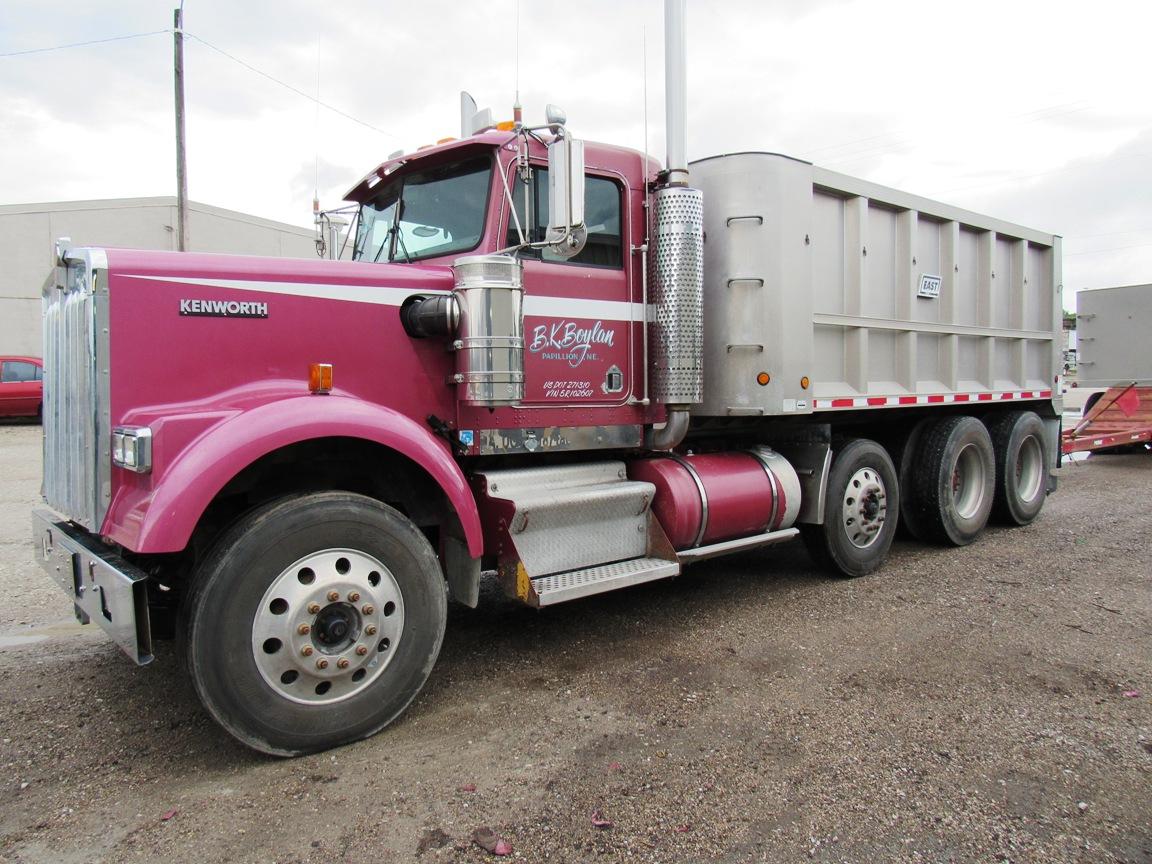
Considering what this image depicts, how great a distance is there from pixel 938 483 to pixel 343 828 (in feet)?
18.6

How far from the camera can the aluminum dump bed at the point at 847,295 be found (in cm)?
520

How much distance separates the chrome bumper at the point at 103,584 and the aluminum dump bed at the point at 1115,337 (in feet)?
47.3

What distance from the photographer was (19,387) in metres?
17.6

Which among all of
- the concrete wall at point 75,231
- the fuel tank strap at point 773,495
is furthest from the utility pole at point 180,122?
the fuel tank strap at point 773,495

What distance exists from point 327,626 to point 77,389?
147 centimetres

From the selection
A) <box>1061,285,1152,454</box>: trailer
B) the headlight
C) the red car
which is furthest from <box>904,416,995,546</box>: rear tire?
the red car

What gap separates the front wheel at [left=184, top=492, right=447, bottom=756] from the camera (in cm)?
302

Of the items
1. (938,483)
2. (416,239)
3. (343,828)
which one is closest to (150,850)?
(343,828)

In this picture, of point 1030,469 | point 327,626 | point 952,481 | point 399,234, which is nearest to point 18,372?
point 399,234

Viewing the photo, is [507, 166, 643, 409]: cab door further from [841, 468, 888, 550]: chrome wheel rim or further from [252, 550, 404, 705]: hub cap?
[841, 468, 888, 550]: chrome wheel rim

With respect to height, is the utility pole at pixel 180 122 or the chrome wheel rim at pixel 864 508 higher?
the utility pole at pixel 180 122

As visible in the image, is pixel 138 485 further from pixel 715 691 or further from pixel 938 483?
pixel 938 483

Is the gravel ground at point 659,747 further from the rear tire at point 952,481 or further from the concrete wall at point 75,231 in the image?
the concrete wall at point 75,231

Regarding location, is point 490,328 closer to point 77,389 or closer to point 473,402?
point 473,402
